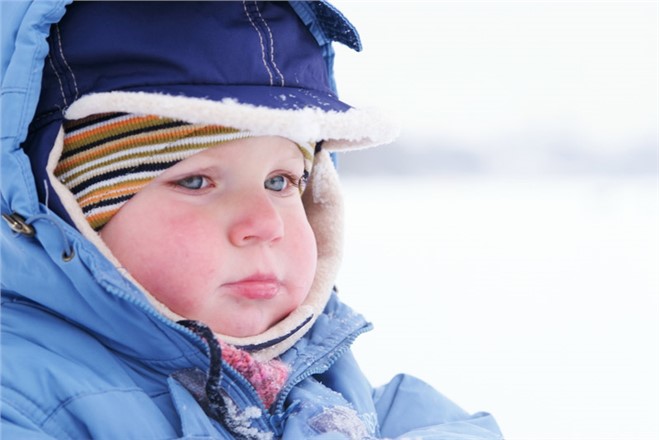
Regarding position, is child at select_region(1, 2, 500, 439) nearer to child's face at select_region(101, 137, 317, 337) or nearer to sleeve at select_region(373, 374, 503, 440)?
child's face at select_region(101, 137, 317, 337)

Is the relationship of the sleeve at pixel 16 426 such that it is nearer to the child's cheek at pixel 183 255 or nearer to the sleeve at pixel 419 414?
the child's cheek at pixel 183 255

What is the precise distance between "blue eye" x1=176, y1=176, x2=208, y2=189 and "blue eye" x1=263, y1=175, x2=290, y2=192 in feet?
0.36

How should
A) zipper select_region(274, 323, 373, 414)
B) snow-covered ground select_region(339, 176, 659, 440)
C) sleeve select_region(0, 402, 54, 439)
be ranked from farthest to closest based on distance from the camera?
snow-covered ground select_region(339, 176, 659, 440) → zipper select_region(274, 323, 373, 414) → sleeve select_region(0, 402, 54, 439)

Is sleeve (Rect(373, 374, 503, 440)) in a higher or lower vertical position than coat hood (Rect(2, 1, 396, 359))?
lower

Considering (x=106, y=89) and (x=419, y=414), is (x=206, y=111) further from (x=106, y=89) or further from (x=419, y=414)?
(x=419, y=414)

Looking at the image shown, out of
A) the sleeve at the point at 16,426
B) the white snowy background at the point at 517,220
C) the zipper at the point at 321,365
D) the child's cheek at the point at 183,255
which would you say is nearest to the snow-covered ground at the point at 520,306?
the white snowy background at the point at 517,220

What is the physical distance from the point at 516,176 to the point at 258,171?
4.24 m

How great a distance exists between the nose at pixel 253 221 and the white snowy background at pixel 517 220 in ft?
0.78

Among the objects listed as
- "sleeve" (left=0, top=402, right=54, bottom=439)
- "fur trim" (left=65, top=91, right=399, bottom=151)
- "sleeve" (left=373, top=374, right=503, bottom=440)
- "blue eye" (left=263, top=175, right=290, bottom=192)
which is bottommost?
"sleeve" (left=0, top=402, right=54, bottom=439)

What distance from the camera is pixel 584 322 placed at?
226 centimetres

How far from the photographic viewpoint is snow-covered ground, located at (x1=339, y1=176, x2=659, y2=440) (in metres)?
1.76

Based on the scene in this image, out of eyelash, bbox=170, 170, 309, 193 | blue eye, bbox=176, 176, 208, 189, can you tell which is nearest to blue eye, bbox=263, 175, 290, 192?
eyelash, bbox=170, 170, 309, 193

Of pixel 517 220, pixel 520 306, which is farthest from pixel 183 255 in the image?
pixel 517 220

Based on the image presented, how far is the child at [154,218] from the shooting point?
2.92 feet
